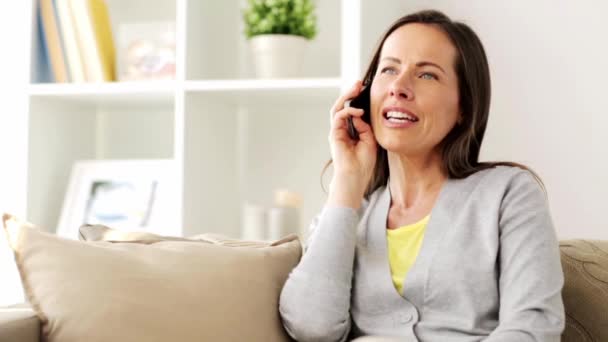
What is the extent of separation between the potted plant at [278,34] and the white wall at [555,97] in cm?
50

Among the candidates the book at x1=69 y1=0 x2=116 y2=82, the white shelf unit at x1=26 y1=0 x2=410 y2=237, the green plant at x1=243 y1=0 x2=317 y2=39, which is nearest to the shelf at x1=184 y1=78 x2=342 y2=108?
the white shelf unit at x1=26 y1=0 x2=410 y2=237

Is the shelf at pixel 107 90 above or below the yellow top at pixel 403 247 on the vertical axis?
above

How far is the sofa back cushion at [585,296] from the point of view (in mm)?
1422

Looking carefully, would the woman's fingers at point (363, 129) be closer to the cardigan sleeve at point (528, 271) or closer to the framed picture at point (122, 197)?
the cardigan sleeve at point (528, 271)

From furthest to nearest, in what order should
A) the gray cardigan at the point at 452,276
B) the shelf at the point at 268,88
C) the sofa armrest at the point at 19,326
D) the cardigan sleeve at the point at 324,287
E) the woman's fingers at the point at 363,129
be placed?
the shelf at the point at 268,88 < the woman's fingers at the point at 363,129 < the cardigan sleeve at the point at 324,287 < the gray cardigan at the point at 452,276 < the sofa armrest at the point at 19,326

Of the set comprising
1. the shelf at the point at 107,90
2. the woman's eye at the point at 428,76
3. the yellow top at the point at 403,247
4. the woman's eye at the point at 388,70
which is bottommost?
the yellow top at the point at 403,247

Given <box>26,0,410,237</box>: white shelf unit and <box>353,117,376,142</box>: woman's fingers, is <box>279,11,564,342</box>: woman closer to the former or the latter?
<box>353,117,376,142</box>: woman's fingers

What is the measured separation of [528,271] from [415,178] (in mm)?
339

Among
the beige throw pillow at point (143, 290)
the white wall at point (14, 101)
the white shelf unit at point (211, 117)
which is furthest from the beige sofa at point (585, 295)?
the white wall at point (14, 101)

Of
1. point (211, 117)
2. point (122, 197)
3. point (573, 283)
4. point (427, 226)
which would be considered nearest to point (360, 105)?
point (427, 226)

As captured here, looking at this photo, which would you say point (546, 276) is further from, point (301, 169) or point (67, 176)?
point (67, 176)

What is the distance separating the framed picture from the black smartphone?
0.86 meters

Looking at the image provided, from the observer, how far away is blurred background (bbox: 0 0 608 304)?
2316 millimetres

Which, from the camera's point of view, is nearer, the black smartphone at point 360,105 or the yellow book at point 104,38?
the black smartphone at point 360,105
